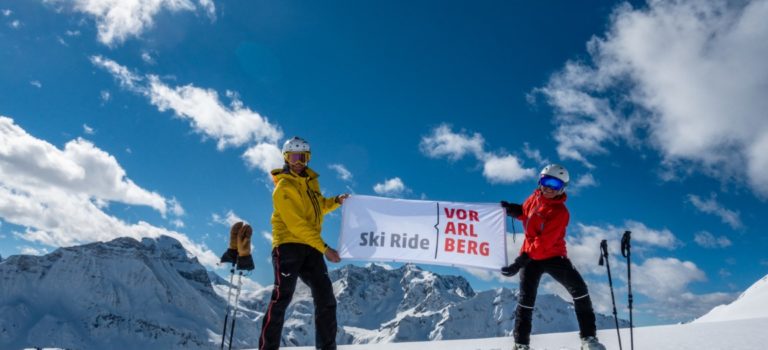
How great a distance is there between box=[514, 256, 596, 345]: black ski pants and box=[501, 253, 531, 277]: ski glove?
3.6 inches

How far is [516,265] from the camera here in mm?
9109

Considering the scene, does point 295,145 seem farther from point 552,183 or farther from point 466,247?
point 466,247

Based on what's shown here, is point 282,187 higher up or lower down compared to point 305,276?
higher up

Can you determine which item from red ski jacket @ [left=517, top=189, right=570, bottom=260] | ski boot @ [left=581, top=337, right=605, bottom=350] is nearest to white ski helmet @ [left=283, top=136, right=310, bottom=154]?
red ski jacket @ [left=517, top=189, right=570, bottom=260]

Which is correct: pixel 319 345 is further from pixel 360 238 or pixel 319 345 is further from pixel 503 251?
pixel 503 251

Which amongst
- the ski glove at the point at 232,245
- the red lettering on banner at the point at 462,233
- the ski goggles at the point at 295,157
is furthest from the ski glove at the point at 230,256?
the red lettering on banner at the point at 462,233

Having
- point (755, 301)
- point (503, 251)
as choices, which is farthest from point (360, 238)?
point (755, 301)

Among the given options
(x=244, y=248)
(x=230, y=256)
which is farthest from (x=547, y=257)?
(x=230, y=256)

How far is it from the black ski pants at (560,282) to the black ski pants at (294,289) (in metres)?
2.90

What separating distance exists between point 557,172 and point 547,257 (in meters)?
1.44

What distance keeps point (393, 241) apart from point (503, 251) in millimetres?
2358

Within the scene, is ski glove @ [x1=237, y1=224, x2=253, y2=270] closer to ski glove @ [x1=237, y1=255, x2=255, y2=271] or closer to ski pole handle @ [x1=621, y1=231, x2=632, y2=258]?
ski glove @ [x1=237, y1=255, x2=255, y2=271]

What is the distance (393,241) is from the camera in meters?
11.6

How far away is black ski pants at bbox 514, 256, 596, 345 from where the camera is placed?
800 cm
